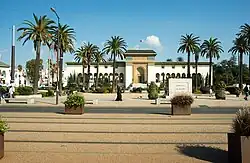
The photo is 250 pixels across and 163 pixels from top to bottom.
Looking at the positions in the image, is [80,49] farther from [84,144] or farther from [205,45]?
[84,144]

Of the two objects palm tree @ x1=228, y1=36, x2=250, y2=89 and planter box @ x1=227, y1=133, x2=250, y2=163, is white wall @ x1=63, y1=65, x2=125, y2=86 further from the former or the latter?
planter box @ x1=227, y1=133, x2=250, y2=163

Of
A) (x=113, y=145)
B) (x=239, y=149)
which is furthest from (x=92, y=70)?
(x=239, y=149)

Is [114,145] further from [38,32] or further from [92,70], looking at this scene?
[92,70]

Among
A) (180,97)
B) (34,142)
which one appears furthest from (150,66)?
(34,142)

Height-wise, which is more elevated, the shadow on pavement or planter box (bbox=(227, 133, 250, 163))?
planter box (bbox=(227, 133, 250, 163))

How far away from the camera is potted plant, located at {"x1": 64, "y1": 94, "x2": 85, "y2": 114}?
17.7 meters

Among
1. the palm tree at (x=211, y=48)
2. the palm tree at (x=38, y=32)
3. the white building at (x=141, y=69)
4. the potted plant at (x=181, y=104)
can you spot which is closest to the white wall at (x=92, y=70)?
the white building at (x=141, y=69)

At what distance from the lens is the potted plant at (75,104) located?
1769 cm

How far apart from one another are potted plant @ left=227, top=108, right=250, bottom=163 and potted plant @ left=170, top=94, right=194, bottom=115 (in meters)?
10.9

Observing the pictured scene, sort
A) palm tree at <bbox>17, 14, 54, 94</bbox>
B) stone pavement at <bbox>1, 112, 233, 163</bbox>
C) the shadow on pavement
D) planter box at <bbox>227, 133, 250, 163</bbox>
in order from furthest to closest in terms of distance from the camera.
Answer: palm tree at <bbox>17, 14, 54, 94</bbox> → stone pavement at <bbox>1, 112, 233, 163</bbox> → the shadow on pavement → planter box at <bbox>227, 133, 250, 163</bbox>

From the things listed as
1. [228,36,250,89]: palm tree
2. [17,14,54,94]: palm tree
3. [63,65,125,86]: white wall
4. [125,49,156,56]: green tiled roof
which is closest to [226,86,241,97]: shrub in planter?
[228,36,250,89]: palm tree

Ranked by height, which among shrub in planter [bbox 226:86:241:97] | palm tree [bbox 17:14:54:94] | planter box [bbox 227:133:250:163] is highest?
palm tree [bbox 17:14:54:94]

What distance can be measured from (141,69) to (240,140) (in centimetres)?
11288

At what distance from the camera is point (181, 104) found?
1759 cm
